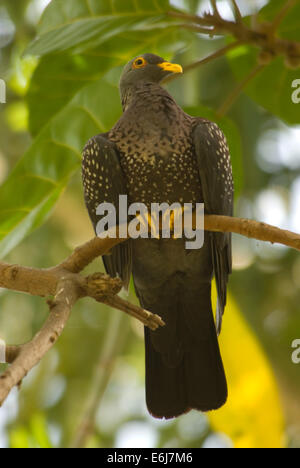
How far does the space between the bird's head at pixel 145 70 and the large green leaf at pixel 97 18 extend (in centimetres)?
18

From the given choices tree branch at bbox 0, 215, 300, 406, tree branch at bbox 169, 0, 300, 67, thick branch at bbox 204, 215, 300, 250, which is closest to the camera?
tree branch at bbox 0, 215, 300, 406

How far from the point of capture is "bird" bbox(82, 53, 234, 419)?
259 cm

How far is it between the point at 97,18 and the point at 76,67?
15.7 inches

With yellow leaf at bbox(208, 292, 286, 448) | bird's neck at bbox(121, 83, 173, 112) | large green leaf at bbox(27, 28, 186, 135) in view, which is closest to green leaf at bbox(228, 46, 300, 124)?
large green leaf at bbox(27, 28, 186, 135)

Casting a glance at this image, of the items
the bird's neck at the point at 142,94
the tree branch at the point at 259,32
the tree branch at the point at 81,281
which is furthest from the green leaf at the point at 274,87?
the tree branch at the point at 81,281

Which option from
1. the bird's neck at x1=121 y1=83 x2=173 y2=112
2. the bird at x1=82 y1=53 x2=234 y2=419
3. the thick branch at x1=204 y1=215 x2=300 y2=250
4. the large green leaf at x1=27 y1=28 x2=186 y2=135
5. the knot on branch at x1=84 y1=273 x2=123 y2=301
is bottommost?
the knot on branch at x1=84 y1=273 x2=123 y2=301

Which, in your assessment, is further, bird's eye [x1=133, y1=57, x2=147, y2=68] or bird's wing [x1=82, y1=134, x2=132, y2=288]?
bird's eye [x1=133, y1=57, x2=147, y2=68]

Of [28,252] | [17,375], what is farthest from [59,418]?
[17,375]

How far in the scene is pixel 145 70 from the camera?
2807mm

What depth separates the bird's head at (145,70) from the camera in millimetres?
2793

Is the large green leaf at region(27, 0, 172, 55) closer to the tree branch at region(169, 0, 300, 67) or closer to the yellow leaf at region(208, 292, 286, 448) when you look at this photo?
the tree branch at region(169, 0, 300, 67)
